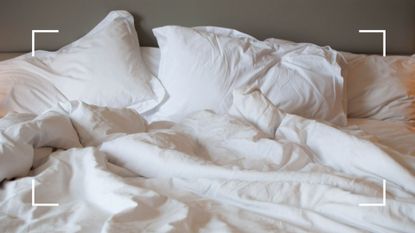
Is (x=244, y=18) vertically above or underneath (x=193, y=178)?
above

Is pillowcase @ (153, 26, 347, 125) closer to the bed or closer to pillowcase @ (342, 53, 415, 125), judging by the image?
the bed

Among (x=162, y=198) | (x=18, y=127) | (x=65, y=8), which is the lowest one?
(x=162, y=198)

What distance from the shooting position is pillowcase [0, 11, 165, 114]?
1.90 meters

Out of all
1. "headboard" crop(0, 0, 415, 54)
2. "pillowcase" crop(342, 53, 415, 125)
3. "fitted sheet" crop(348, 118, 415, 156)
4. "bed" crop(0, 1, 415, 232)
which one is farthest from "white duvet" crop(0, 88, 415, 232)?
"headboard" crop(0, 0, 415, 54)

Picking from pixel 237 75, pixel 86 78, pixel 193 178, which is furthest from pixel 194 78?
pixel 193 178

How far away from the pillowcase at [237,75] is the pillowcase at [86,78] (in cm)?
11

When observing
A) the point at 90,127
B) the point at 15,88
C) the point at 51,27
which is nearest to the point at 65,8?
the point at 51,27

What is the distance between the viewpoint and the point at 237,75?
75.7 inches

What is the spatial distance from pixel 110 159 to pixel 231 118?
1.59 feet

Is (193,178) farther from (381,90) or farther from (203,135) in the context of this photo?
(381,90)

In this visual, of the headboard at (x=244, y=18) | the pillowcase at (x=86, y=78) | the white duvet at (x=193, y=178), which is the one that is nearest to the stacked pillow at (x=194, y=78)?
the pillowcase at (x=86, y=78)

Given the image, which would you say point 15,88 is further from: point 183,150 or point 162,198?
point 162,198

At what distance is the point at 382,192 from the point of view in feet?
→ 3.33

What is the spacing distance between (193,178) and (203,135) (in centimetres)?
38
